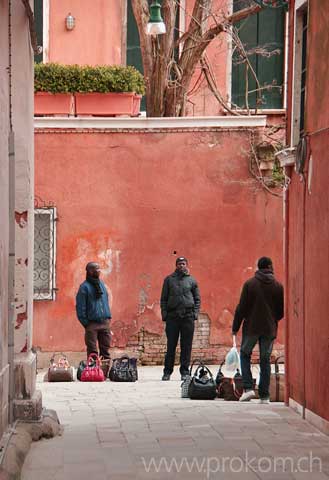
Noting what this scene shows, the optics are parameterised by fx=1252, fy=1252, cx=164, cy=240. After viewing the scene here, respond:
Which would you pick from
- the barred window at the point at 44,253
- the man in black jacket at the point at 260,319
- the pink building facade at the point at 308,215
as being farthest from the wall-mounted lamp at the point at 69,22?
the man in black jacket at the point at 260,319

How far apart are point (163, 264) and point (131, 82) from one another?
3.02 meters

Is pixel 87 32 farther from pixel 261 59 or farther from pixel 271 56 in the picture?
pixel 271 56

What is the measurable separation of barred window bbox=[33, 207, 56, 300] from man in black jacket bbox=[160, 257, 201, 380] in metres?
3.37

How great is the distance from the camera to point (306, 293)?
486 inches

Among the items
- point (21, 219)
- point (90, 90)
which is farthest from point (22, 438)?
point (90, 90)

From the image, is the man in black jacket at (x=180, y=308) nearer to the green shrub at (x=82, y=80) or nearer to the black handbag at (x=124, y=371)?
the black handbag at (x=124, y=371)

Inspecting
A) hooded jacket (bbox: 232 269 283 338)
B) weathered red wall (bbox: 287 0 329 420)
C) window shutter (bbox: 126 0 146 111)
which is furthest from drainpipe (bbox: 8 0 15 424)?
window shutter (bbox: 126 0 146 111)

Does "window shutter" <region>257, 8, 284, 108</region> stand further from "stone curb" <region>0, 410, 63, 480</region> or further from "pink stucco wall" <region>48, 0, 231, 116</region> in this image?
"stone curb" <region>0, 410, 63, 480</region>

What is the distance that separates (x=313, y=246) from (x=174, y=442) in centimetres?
262

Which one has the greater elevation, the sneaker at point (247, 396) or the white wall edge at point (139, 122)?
the white wall edge at point (139, 122)

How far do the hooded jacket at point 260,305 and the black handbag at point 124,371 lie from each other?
293 centimetres

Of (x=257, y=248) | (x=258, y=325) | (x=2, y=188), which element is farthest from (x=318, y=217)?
(x=257, y=248)

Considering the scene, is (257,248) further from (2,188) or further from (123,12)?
(2,188)

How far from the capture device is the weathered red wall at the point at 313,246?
11367 millimetres
